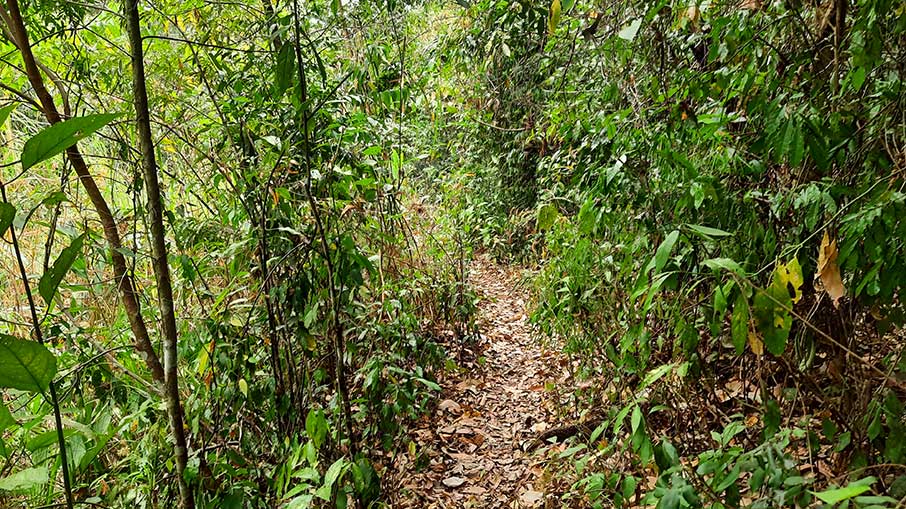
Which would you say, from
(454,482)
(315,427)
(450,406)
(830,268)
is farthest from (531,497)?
(830,268)

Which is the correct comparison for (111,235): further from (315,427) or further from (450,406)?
(450,406)

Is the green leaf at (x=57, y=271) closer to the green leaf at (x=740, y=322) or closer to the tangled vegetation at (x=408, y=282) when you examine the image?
the tangled vegetation at (x=408, y=282)

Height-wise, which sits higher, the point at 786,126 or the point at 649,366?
the point at 786,126

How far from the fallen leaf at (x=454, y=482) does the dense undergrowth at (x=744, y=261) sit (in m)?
0.54

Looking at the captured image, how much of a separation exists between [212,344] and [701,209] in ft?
7.13

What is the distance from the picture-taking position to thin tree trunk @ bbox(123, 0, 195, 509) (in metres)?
1.32

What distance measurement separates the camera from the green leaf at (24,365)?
0.85m

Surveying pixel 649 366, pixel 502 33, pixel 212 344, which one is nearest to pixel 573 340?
pixel 649 366

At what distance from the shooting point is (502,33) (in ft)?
13.9

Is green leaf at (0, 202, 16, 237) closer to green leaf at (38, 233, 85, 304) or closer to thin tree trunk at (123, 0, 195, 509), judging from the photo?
green leaf at (38, 233, 85, 304)

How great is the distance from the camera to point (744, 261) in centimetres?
197

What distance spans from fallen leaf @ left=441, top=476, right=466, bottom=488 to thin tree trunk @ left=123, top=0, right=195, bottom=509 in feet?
5.01

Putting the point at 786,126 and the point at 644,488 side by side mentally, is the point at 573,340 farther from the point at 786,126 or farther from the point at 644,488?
the point at 786,126

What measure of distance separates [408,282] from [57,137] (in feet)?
9.24
